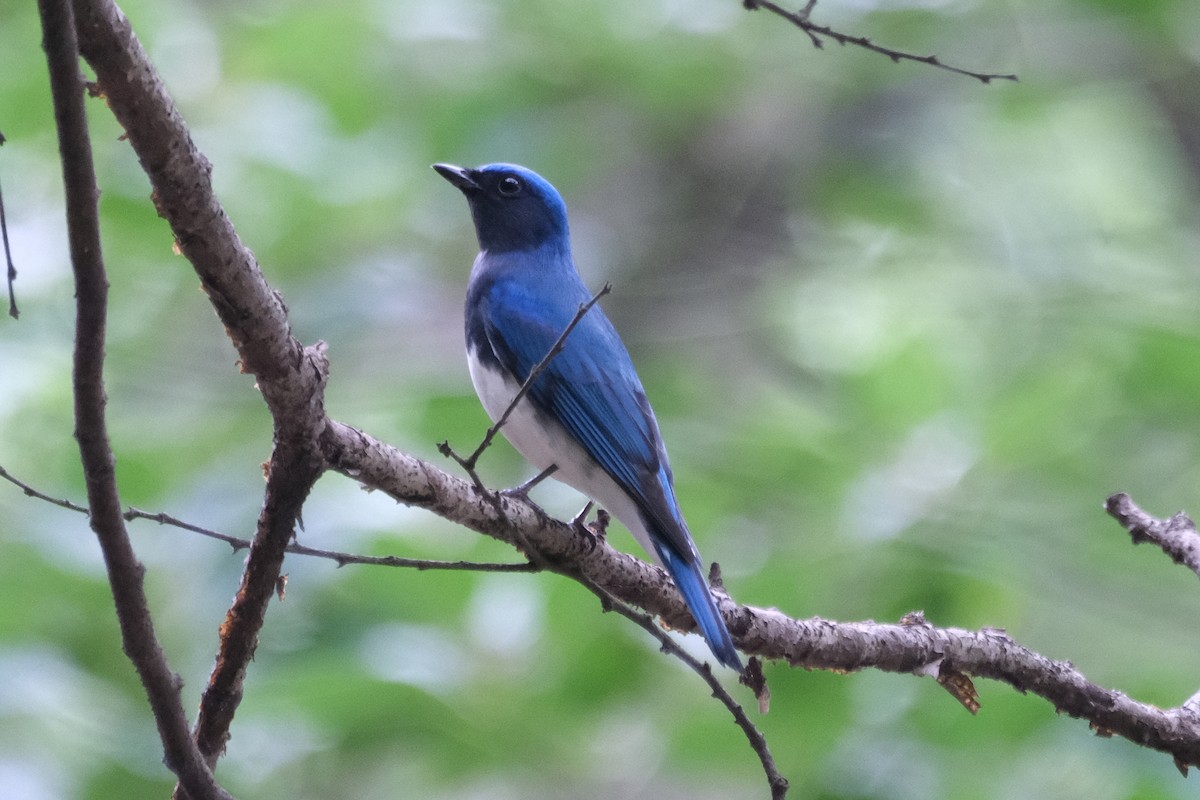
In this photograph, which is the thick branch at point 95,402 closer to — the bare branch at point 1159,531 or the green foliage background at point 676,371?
the green foliage background at point 676,371

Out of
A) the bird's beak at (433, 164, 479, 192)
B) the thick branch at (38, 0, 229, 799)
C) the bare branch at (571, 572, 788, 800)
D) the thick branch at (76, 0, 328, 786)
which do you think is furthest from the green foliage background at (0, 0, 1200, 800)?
the thick branch at (38, 0, 229, 799)

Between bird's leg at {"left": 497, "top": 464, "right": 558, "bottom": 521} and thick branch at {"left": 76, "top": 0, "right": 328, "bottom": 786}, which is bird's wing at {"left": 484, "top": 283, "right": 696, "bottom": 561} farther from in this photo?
thick branch at {"left": 76, "top": 0, "right": 328, "bottom": 786}

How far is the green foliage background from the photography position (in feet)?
13.3

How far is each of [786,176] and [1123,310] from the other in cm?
345

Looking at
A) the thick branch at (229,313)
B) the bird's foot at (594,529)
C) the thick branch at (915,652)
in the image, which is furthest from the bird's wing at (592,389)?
the thick branch at (229,313)

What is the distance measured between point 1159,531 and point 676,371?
348cm

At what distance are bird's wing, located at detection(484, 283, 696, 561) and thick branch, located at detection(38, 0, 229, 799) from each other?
1.93 metres

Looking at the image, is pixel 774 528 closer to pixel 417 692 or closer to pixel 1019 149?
pixel 417 692

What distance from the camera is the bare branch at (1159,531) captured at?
3.63m

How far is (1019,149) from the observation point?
8508 mm

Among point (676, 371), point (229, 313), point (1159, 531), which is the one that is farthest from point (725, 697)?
point (676, 371)

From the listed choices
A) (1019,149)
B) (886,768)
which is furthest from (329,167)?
(1019,149)

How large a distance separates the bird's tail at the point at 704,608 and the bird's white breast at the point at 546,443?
685 mm

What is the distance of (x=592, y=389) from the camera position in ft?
14.9
